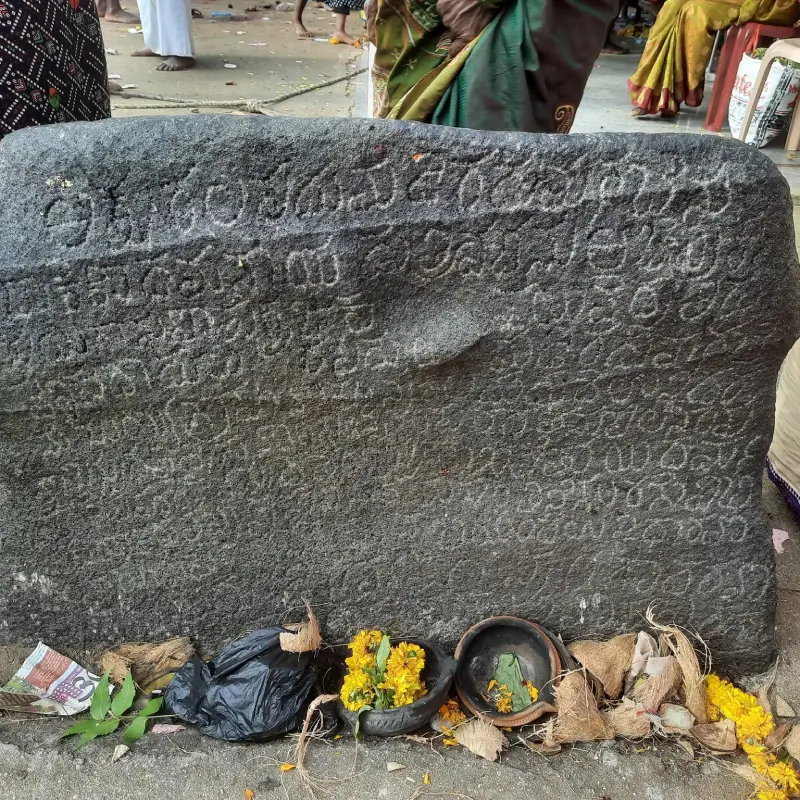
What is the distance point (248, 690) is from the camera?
1542mm

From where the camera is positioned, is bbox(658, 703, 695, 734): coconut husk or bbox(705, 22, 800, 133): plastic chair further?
bbox(705, 22, 800, 133): plastic chair

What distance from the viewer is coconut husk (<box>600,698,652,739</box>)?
5.07 ft

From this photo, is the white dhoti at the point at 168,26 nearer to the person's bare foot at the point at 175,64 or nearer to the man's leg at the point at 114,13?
the person's bare foot at the point at 175,64

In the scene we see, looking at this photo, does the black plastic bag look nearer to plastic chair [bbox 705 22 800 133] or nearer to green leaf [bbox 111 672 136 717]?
green leaf [bbox 111 672 136 717]

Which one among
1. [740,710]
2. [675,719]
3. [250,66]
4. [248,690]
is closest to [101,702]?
[248,690]

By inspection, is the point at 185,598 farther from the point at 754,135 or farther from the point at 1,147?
the point at 754,135

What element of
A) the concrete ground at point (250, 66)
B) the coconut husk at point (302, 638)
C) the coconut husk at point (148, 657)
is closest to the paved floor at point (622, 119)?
the concrete ground at point (250, 66)

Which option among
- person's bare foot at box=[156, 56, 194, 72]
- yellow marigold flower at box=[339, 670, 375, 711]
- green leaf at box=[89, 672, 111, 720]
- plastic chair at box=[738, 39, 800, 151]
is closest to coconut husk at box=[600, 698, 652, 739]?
yellow marigold flower at box=[339, 670, 375, 711]

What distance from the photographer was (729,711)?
158 cm

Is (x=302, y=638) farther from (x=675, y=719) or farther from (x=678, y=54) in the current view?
(x=678, y=54)

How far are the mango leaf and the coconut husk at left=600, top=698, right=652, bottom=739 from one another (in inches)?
42.9

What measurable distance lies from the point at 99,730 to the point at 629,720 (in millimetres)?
1162

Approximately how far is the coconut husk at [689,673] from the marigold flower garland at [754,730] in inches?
1.4

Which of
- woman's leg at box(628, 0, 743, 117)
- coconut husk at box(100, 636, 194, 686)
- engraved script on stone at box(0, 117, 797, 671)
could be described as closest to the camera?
engraved script on stone at box(0, 117, 797, 671)
